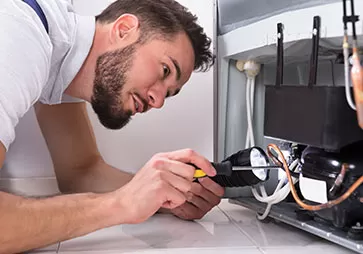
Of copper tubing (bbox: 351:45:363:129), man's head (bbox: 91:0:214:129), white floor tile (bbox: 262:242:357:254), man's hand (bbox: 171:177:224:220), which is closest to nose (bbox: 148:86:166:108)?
man's head (bbox: 91:0:214:129)

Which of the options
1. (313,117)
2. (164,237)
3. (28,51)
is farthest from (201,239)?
(28,51)

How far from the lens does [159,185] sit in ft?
2.94

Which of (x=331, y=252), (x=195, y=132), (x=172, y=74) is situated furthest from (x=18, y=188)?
(x=331, y=252)

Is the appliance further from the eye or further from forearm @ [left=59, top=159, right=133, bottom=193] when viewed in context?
forearm @ [left=59, top=159, right=133, bottom=193]

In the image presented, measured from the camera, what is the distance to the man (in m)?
0.86

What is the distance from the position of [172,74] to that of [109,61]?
146 millimetres

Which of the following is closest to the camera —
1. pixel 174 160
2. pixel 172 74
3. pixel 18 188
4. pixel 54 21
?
pixel 174 160

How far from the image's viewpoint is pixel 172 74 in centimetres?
116

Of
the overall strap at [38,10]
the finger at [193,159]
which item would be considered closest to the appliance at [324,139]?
the finger at [193,159]

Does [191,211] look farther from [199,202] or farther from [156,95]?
[156,95]

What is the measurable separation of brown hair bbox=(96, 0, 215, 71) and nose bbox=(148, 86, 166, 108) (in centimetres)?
11

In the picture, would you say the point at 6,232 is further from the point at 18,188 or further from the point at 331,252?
the point at 18,188

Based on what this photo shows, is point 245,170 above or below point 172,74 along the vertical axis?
below

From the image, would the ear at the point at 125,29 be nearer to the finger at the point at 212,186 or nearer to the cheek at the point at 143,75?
the cheek at the point at 143,75
